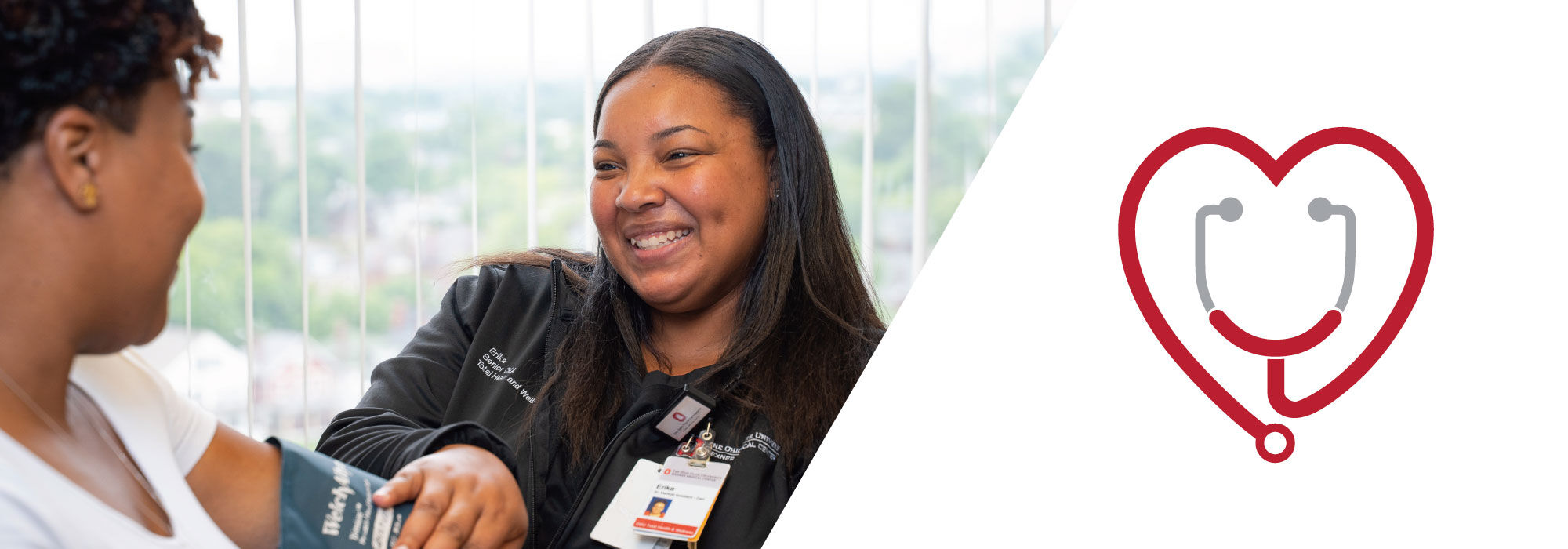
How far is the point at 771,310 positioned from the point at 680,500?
34 centimetres

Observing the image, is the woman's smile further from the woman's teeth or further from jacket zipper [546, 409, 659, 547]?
jacket zipper [546, 409, 659, 547]

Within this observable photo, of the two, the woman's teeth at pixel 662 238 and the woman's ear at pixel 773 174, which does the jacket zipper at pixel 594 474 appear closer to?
the woman's teeth at pixel 662 238

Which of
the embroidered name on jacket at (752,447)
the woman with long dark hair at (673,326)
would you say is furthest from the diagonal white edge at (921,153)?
the embroidered name on jacket at (752,447)

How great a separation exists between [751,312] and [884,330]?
241 millimetres

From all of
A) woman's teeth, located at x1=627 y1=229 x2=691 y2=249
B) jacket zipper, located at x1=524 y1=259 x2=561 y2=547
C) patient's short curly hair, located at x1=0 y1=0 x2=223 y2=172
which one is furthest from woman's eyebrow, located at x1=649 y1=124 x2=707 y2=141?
patient's short curly hair, located at x1=0 y1=0 x2=223 y2=172

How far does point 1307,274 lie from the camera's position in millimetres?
1436

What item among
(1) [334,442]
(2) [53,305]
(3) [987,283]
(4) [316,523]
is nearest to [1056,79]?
(3) [987,283]

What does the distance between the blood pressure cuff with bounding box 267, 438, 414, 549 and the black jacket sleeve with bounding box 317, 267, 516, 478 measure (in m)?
0.17

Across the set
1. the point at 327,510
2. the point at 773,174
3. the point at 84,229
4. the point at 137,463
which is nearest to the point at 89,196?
the point at 84,229

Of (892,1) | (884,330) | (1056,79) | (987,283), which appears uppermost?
(892,1)

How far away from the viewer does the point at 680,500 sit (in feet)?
4.38

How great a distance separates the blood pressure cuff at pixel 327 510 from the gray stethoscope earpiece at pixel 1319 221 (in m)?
1.13

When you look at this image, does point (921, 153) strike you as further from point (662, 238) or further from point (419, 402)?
point (419, 402)

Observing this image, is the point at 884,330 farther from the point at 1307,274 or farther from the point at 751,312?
the point at 1307,274
